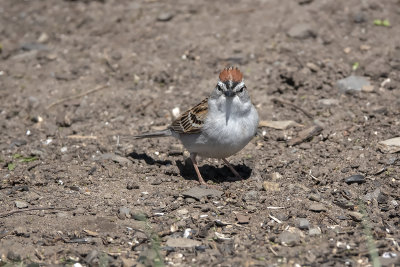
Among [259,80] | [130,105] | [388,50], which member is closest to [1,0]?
[130,105]

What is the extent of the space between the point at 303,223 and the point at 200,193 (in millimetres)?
1183

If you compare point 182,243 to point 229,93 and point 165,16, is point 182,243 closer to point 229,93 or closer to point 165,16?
point 229,93

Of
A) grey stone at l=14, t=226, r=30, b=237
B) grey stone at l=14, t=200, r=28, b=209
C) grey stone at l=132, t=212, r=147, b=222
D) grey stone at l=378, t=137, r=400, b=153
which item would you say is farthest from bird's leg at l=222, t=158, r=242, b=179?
grey stone at l=14, t=226, r=30, b=237

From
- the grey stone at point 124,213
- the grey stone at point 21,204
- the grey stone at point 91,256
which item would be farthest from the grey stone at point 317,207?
the grey stone at point 21,204

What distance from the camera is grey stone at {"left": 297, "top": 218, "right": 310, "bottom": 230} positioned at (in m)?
5.47

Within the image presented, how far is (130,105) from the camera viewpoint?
8.34 meters

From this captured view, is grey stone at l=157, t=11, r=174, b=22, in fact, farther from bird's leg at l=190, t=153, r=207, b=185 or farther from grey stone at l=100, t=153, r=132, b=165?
bird's leg at l=190, t=153, r=207, b=185

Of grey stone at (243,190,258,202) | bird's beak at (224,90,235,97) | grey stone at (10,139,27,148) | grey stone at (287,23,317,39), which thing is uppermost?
bird's beak at (224,90,235,97)

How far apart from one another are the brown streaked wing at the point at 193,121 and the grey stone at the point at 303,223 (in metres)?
1.52

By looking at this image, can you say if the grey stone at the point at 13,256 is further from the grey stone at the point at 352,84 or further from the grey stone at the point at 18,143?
the grey stone at the point at 352,84

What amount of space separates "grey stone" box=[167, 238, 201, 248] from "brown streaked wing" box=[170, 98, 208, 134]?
1461mm

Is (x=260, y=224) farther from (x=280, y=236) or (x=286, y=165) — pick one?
(x=286, y=165)

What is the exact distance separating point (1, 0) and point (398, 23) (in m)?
7.44

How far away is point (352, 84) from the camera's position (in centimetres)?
825
